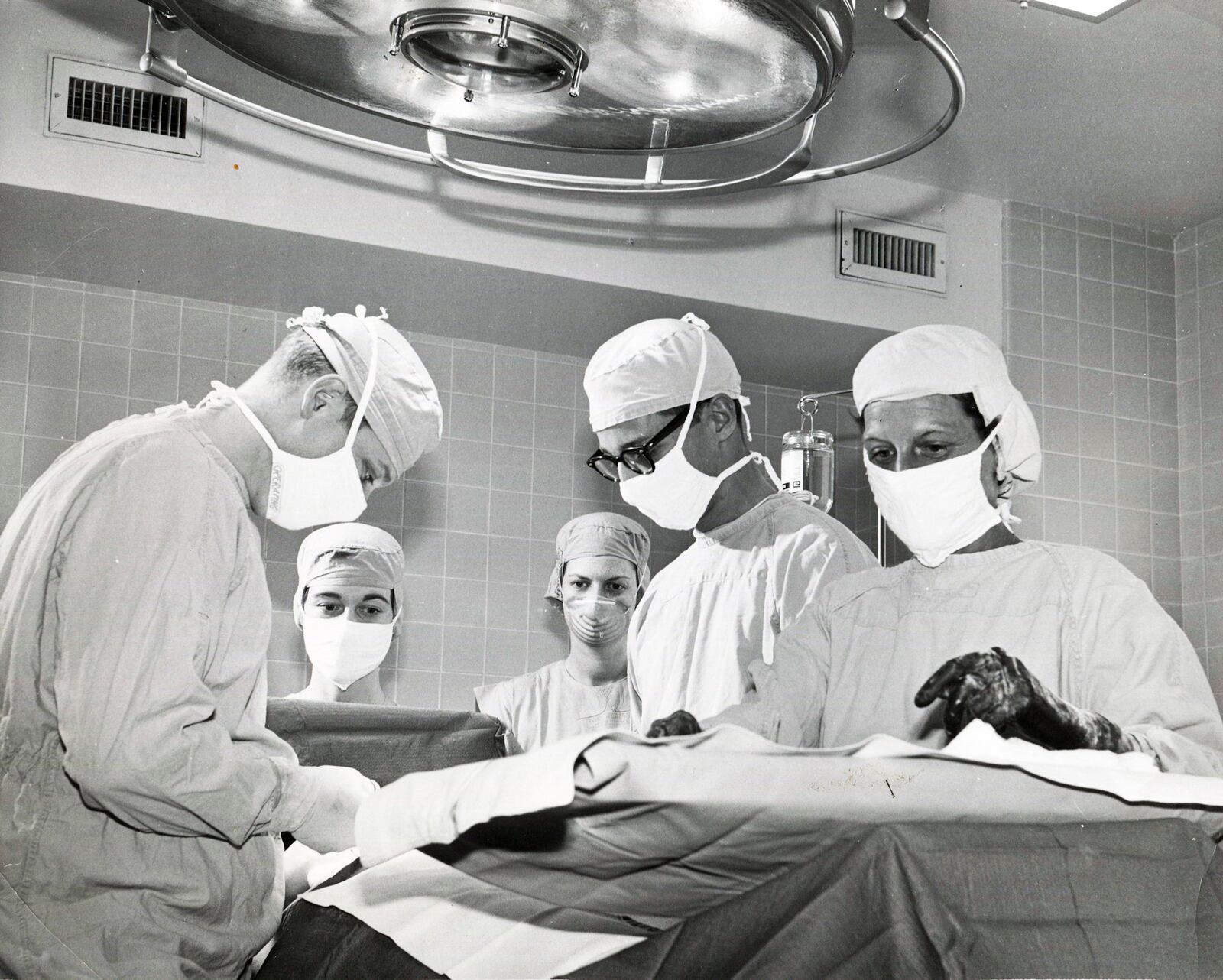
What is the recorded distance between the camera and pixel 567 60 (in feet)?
4.95

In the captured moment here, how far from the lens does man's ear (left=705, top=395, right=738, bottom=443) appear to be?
2.44m

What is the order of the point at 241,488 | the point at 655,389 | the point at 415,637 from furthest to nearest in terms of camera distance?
the point at 415,637, the point at 655,389, the point at 241,488

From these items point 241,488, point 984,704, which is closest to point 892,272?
point 241,488

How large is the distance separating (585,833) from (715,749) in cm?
10

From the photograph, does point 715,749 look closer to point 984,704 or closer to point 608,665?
point 984,704

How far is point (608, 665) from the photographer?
340cm

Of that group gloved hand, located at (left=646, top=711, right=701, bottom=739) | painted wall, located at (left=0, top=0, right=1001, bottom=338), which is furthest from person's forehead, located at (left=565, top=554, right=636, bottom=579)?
gloved hand, located at (left=646, top=711, right=701, bottom=739)

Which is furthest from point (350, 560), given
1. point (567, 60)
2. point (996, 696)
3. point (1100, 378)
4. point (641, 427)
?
point (996, 696)

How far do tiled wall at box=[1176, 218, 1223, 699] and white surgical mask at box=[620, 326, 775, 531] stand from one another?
6.73 ft

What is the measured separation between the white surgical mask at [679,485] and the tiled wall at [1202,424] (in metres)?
2.05

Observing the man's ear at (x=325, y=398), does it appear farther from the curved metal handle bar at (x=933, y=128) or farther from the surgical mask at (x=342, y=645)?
the surgical mask at (x=342, y=645)

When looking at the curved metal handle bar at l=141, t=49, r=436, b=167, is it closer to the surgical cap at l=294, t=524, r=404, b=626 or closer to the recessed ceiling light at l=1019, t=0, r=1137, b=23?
the surgical cap at l=294, t=524, r=404, b=626

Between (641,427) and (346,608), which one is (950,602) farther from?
(346,608)

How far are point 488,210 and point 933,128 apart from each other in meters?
1.41
